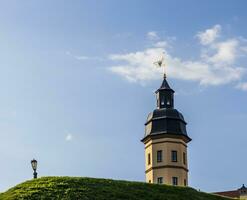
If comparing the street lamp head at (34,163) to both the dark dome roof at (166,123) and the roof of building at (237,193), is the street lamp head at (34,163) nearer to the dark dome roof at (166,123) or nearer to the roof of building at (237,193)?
the dark dome roof at (166,123)

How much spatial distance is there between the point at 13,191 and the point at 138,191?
7.41 metres

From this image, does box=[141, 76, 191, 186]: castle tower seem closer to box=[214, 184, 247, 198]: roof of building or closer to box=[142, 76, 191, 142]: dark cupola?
box=[142, 76, 191, 142]: dark cupola

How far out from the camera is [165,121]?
81125 millimetres

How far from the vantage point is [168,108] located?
83938mm

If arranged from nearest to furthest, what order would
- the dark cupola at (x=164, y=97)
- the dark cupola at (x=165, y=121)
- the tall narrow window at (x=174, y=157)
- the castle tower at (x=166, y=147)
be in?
the castle tower at (x=166, y=147) < the tall narrow window at (x=174, y=157) < the dark cupola at (x=165, y=121) < the dark cupola at (x=164, y=97)

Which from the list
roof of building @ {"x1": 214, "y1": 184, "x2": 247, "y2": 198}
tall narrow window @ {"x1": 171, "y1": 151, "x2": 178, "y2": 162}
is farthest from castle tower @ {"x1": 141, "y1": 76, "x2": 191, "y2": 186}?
roof of building @ {"x1": 214, "y1": 184, "x2": 247, "y2": 198}

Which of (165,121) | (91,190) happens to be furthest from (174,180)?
(91,190)

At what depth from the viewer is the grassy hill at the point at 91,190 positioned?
35219 millimetres

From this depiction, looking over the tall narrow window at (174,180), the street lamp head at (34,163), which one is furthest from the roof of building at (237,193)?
the street lamp head at (34,163)

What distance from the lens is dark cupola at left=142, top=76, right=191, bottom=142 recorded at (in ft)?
263

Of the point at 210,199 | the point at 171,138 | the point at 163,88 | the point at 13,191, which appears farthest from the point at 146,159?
the point at 13,191

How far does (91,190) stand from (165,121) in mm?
45529

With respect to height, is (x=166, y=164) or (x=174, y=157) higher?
(x=174, y=157)

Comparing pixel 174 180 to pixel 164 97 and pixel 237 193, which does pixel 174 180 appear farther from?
pixel 237 193
